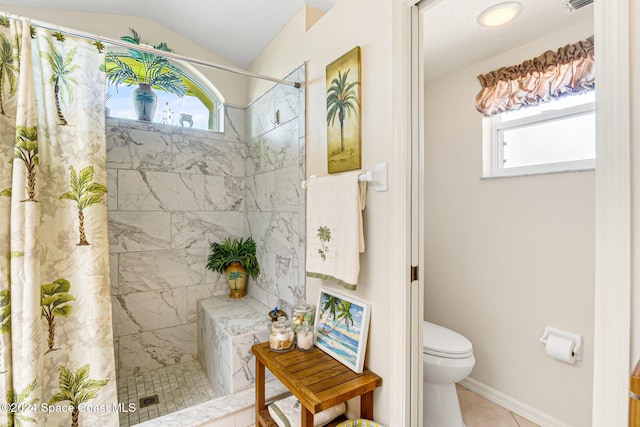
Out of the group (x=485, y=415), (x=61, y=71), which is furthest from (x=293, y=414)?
(x=61, y=71)

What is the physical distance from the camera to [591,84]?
167 centimetres

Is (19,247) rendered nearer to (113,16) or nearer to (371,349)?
(371,349)

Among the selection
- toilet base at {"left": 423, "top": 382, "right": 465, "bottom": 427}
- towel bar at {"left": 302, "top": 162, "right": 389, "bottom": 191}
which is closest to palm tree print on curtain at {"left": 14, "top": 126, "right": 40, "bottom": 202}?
towel bar at {"left": 302, "top": 162, "right": 389, "bottom": 191}

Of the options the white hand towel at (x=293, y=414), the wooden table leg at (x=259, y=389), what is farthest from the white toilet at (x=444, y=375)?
the wooden table leg at (x=259, y=389)

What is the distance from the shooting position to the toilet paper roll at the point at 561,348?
1700 millimetres

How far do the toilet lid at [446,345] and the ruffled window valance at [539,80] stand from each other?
1.52 meters

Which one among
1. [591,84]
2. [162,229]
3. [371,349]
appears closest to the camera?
[371,349]

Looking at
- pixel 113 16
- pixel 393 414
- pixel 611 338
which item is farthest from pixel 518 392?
pixel 113 16

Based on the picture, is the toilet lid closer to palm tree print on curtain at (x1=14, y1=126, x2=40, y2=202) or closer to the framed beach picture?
the framed beach picture

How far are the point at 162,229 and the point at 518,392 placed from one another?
109 inches

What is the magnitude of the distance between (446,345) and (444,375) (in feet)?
0.53

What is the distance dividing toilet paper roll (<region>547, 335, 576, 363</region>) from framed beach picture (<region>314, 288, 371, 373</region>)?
121 centimetres

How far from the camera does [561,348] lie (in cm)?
172

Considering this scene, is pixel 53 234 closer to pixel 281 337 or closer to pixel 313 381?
pixel 281 337
